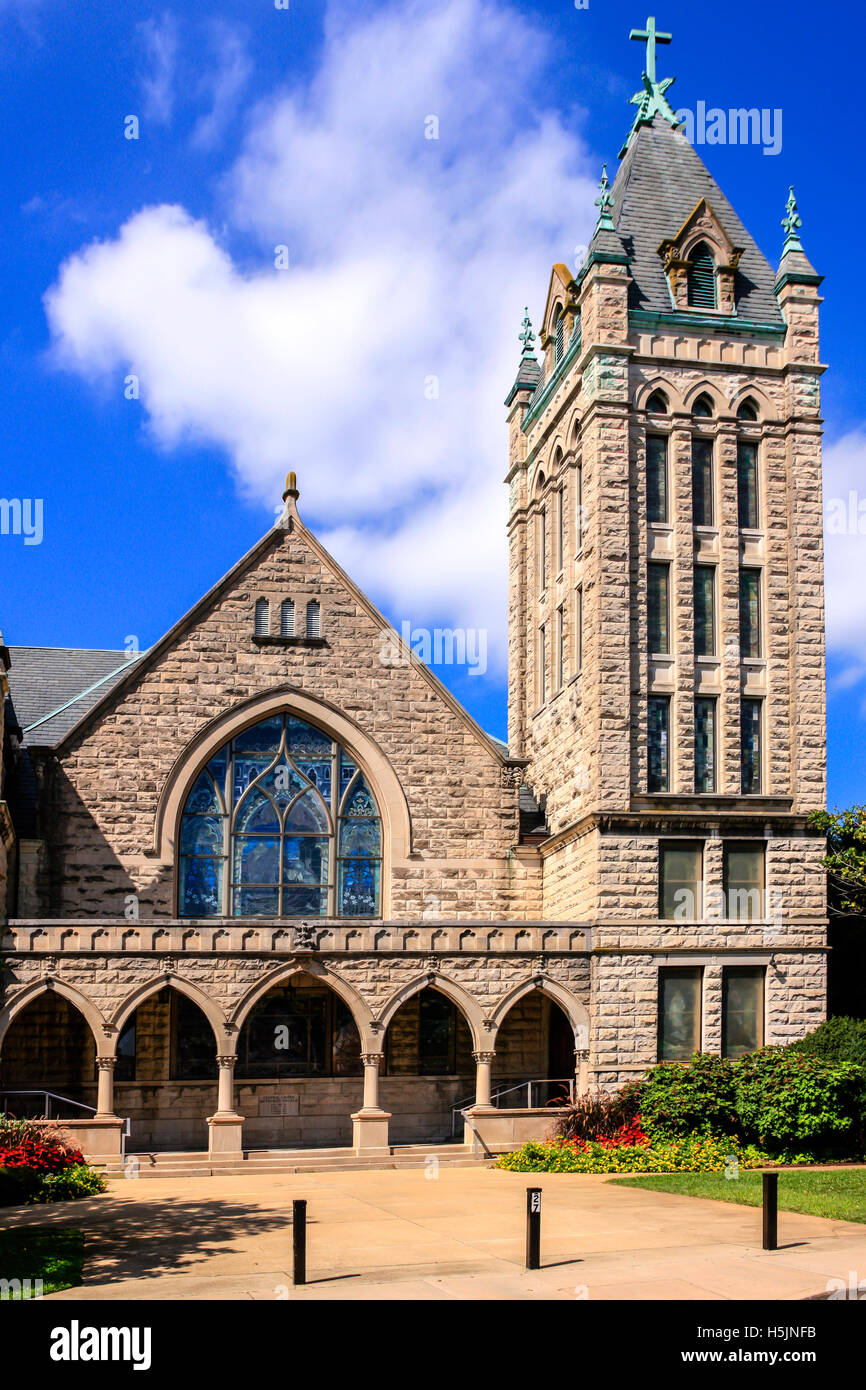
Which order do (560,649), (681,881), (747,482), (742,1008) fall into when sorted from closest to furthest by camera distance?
(742,1008), (681,881), (747,482), (560,649)

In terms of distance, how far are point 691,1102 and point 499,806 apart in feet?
28.4

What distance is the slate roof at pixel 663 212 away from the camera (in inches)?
1280

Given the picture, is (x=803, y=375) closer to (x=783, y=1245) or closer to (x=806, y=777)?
(x=806, y=777)

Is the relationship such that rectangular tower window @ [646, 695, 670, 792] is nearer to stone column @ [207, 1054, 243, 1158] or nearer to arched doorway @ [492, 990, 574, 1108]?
arched doorway @ [492, 990, 574, 1108]

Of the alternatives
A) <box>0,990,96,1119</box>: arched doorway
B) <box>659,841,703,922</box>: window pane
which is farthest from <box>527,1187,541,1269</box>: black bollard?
<box>0,990,96,1119</box>: arched doorway

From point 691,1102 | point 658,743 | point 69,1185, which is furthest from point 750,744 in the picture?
point 69,1185

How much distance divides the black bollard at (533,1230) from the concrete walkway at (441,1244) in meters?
0.14

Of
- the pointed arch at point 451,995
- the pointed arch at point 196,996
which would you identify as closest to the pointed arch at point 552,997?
the pointed arch at point 451,995

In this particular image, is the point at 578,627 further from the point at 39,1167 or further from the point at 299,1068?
the point at 39,1167

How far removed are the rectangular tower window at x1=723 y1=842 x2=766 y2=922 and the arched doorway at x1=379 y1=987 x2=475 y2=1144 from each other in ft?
20.2

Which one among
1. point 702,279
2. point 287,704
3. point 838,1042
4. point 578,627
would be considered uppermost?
point 702,279

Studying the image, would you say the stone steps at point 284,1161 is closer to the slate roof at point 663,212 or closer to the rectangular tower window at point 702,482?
the rectangular tower window at point 702,482

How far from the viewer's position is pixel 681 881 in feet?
98.5

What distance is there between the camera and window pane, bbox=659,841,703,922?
29891 mm
